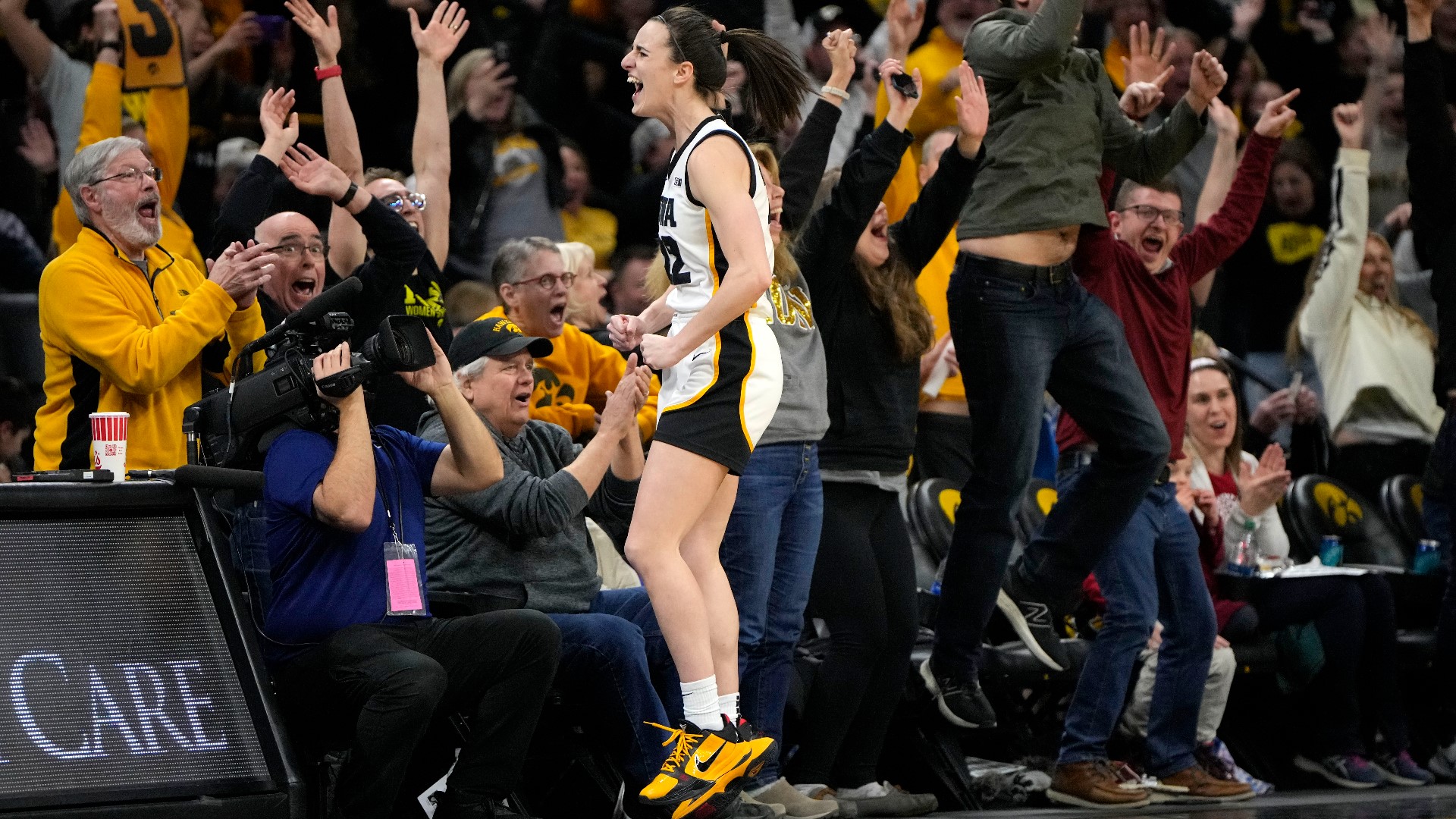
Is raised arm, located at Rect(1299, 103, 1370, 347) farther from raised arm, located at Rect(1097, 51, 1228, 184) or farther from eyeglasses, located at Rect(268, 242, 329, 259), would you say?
eyeglasses, located at Rect(268, 242, 329, 259)

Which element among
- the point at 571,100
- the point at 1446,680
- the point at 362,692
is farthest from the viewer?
the point at 571,100

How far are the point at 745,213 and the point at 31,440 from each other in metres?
3.22

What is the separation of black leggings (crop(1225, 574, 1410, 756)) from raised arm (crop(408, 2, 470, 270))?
3371 millimetres

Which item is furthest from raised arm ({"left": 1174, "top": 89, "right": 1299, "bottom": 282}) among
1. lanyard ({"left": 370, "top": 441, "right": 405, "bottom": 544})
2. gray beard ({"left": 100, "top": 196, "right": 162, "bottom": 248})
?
gray beard ({"left": 100, "top": 196, "right": 162, "bottom": 248})

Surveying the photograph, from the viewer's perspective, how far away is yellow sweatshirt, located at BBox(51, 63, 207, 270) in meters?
6.41

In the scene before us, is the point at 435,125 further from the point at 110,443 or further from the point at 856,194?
the point at 110,443

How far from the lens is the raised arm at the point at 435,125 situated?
6309 millimetres

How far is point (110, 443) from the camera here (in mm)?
3947

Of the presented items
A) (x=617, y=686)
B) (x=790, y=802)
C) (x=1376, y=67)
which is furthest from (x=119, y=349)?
(x=1376, y=67)

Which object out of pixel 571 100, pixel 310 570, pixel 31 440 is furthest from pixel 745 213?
pixel 571 100

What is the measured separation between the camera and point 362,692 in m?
4.12

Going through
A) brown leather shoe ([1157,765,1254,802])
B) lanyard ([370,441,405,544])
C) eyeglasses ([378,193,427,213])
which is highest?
eyeglasses ([378,193,427,213])

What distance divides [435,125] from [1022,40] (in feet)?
7.44

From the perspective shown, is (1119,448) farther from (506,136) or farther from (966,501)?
(506,136)
